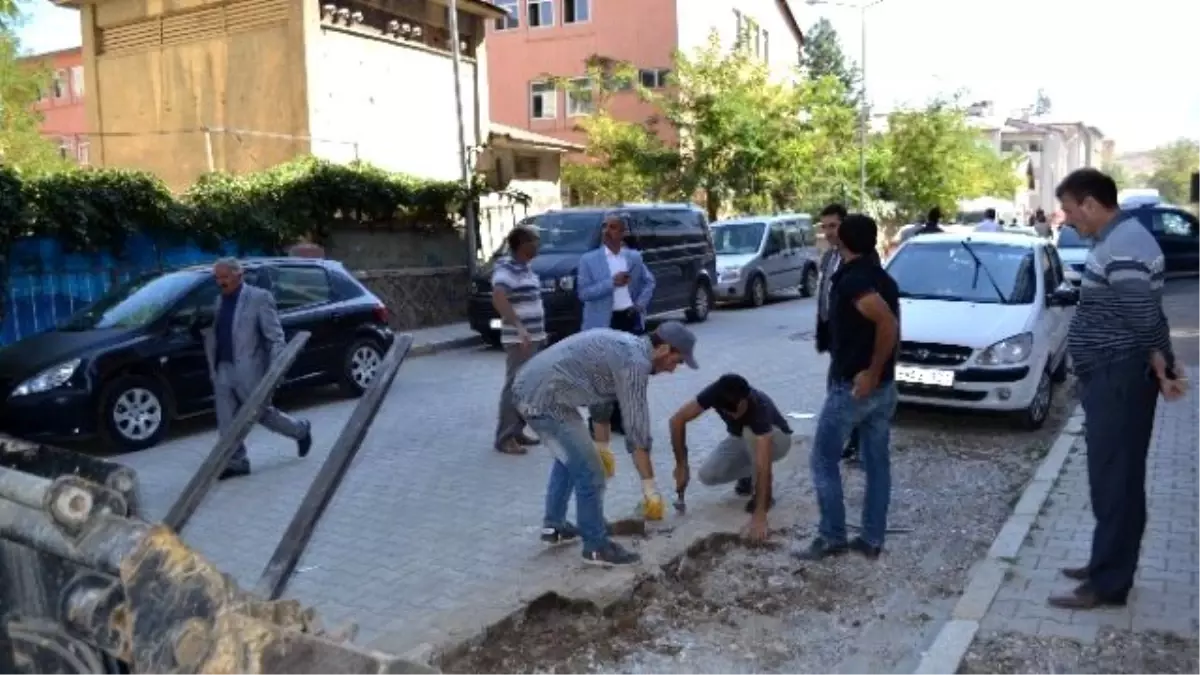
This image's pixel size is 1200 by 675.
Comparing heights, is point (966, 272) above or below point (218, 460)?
above

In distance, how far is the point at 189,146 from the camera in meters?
20.2

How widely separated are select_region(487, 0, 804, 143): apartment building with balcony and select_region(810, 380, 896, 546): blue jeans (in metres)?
28.5

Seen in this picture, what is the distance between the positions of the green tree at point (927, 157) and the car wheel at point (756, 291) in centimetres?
1895

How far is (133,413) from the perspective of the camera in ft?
28.9

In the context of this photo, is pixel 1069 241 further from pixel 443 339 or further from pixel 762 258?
pixel 443 339

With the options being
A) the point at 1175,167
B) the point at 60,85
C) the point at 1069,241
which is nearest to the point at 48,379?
the point at 1069,241

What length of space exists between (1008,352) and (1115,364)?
4152mm

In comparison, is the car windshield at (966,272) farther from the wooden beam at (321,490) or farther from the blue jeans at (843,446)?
the wooden beam at (321,490)

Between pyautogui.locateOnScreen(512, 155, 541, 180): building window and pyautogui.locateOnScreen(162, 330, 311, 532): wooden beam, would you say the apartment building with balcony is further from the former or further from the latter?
pyautogui.locateOnScreen(162, 330, 311, 532): wooden beam

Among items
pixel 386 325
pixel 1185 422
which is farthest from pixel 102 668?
pixel 386 325

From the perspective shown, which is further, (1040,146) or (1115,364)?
(1040,146)

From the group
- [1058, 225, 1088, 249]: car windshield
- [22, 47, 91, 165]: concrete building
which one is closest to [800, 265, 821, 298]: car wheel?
[1058, 225, 1088, 249]: car windshield

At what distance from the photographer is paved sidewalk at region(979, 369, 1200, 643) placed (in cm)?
462

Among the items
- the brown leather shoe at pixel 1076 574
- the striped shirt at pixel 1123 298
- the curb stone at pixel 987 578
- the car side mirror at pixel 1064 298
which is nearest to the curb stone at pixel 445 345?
the car side mirror at pixel 1064 298
